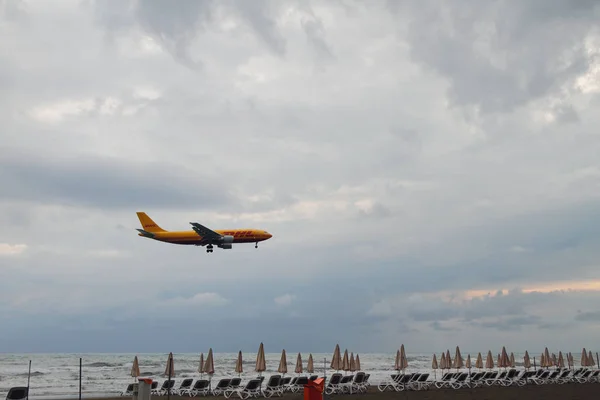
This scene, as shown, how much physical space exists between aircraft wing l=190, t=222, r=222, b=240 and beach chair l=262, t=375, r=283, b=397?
24.0m

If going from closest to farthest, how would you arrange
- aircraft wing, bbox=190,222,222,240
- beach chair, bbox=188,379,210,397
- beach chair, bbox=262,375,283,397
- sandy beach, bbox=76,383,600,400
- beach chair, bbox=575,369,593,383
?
Answer: 1. sandy beach, bbox=76,383,600,400
2. beach chair, bbox=262,375,283,397
3. beach chair, bbox=188,379,210,397
4. beach chair, bbox=575,369,593,383
5. aircraft wing, bbox=190,222,222,240

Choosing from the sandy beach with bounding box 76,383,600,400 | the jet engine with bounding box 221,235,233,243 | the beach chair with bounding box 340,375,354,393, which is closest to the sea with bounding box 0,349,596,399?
the beach chair with bounding box 340,375,354,393

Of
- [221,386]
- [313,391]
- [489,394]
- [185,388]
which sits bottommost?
[489,394]

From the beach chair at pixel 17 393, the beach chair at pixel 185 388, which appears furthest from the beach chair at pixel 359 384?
the beach chair at pixel 17 393

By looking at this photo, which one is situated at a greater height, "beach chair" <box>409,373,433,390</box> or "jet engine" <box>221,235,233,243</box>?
"jet engine" <box>221,235,233,243</box>

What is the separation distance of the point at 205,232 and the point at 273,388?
25.1m

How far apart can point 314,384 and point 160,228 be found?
159ft

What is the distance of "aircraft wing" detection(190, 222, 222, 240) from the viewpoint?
162 ft

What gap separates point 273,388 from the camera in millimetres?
26484

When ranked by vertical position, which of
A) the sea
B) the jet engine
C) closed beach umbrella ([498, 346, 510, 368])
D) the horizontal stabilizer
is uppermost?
the horizontal stabilizer

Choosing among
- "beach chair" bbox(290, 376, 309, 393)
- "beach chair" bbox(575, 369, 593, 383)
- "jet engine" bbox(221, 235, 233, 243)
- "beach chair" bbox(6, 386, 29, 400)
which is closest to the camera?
"beach chair" bbox(6, 386, 29, 400)

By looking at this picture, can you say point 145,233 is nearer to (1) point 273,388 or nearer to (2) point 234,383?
(2) point 234,383

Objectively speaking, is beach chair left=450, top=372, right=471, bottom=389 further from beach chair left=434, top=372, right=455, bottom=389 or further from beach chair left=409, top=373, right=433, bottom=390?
beach chair left=409, top=373, right=433, bottom=390

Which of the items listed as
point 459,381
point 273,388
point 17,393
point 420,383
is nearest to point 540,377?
point 459,381
